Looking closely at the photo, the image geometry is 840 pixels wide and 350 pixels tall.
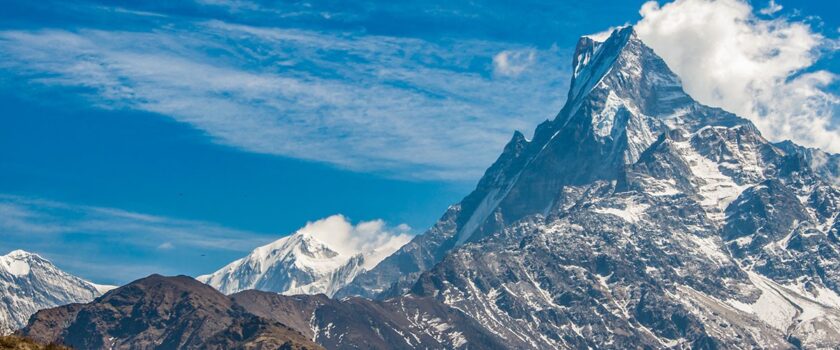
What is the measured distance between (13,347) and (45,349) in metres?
3.11

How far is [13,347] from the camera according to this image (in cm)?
11950

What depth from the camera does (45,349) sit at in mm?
121750
